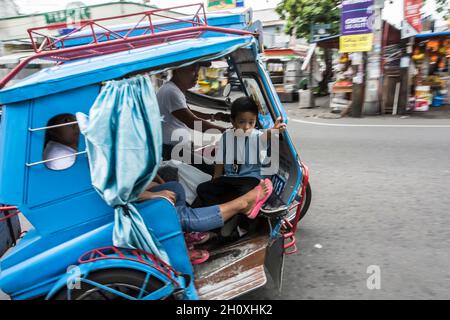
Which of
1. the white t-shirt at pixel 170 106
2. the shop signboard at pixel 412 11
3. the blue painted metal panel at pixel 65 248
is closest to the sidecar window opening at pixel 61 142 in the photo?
the blue painted metal panel at pixel 65 248

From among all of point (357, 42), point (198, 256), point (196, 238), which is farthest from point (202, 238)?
point (357, 42)

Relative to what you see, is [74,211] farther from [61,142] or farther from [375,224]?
[375,224]

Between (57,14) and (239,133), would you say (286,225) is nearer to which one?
(239,133)

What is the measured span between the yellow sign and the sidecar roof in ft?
28.6

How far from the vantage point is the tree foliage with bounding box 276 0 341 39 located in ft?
44.0

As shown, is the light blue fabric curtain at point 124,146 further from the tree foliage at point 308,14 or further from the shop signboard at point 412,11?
the tree foliage at point 308,14

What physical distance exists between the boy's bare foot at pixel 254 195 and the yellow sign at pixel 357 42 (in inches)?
334

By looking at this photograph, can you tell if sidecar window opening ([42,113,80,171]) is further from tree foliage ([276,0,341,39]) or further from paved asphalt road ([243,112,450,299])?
tree foliage ([276,0,341,39])

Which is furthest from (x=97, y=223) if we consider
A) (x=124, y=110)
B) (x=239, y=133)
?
(x=239, y=133)

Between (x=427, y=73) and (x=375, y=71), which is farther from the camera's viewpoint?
(x=427, y=73)

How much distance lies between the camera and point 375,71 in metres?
10.3

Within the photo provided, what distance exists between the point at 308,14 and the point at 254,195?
41.4ft

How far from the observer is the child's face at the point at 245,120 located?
3.03 meters

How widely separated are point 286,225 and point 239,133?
96 cm
